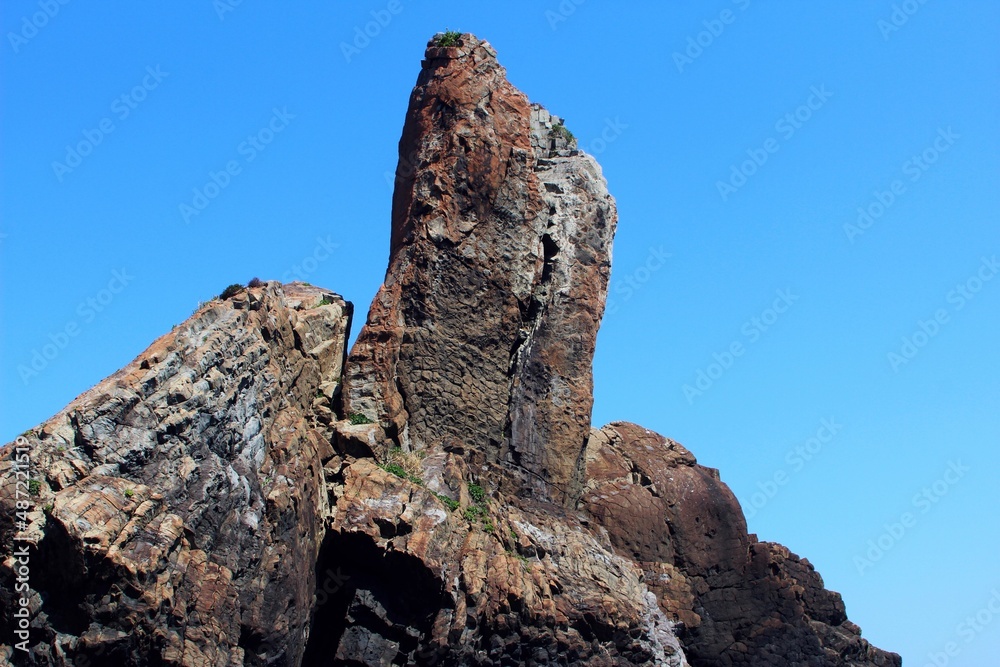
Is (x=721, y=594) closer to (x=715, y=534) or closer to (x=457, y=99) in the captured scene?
(x=715, y=534)

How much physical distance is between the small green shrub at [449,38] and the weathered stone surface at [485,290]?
33 cm

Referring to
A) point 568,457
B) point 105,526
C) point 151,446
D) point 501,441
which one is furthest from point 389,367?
point 105,526

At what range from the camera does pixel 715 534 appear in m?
43.7

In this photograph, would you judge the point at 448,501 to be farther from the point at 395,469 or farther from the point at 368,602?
the point at 368,602

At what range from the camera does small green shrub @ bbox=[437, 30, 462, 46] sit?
40.9m

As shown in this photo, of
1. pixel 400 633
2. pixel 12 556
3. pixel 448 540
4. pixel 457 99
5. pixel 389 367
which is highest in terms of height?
pixel 457 99

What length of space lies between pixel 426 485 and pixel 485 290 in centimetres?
Result: 679

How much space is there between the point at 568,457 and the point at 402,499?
26.8ft

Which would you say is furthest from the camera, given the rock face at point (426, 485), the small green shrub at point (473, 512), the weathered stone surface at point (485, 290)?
the weathered stone surface at point (485, 290)

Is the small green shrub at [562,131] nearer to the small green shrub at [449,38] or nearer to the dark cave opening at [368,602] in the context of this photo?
the small green shrub at [449,38]

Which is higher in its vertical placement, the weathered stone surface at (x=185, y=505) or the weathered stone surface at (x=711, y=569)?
the weathered stone surface at (x=711, y=569)

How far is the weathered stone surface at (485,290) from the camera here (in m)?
36.8

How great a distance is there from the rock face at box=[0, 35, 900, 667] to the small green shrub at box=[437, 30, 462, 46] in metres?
0.43

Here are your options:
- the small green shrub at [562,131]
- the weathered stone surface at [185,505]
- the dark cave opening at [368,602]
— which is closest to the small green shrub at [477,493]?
the dark cave opening at [368,602]
